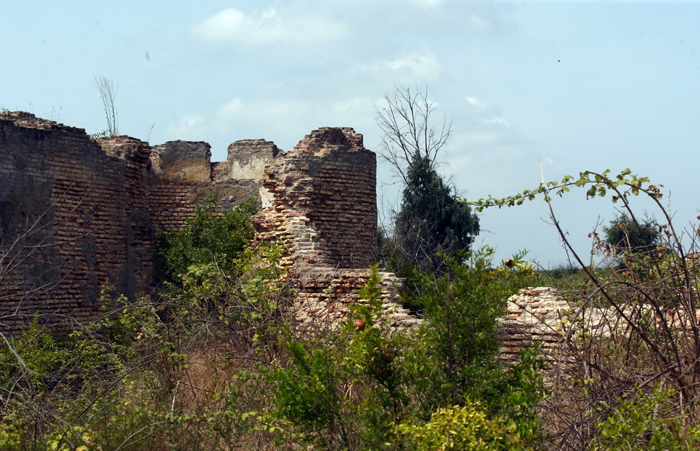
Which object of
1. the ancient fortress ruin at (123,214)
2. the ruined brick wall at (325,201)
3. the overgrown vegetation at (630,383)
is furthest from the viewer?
the ruined brick wall at (325,201)

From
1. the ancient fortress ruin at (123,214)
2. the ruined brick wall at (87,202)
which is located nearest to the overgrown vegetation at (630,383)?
the ancient fortress ruin at (123,214)

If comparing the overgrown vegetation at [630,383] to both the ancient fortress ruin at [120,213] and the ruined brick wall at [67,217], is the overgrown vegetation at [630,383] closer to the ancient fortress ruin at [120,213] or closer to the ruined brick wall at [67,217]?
the ancient fortress ruin at [120,213]

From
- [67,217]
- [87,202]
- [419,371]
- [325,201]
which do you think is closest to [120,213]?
[87,202]

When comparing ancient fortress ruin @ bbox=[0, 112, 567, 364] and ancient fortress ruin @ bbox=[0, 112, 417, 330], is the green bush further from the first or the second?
ancient fortress ruin @ bbox=[0, 112, 417, 330]

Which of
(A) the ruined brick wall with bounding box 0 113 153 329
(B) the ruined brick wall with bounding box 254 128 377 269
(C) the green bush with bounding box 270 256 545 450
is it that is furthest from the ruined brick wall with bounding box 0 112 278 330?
(C) the green bush with bounding box 270 256 545 450

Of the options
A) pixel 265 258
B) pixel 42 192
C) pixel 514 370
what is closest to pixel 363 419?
pixel 514 370

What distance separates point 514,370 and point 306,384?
1168 millimetres

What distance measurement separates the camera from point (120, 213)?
1158 centimetres

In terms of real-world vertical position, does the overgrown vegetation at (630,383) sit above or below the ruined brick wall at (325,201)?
below

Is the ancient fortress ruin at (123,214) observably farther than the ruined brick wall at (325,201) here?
No

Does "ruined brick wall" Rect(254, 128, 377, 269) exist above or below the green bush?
above

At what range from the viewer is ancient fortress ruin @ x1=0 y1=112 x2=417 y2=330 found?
10.1 meters

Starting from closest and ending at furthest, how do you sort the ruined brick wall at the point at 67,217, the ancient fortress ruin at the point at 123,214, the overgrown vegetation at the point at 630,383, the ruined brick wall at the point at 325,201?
the overgrown vegetation at the point at 630,383 < the ancient fortress ruin at the point at 123,214 < the ruined brick wall at the point at 67,217 < the ruined brick wall at the point at 325,201

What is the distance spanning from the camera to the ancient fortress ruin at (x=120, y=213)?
33.1 feet
